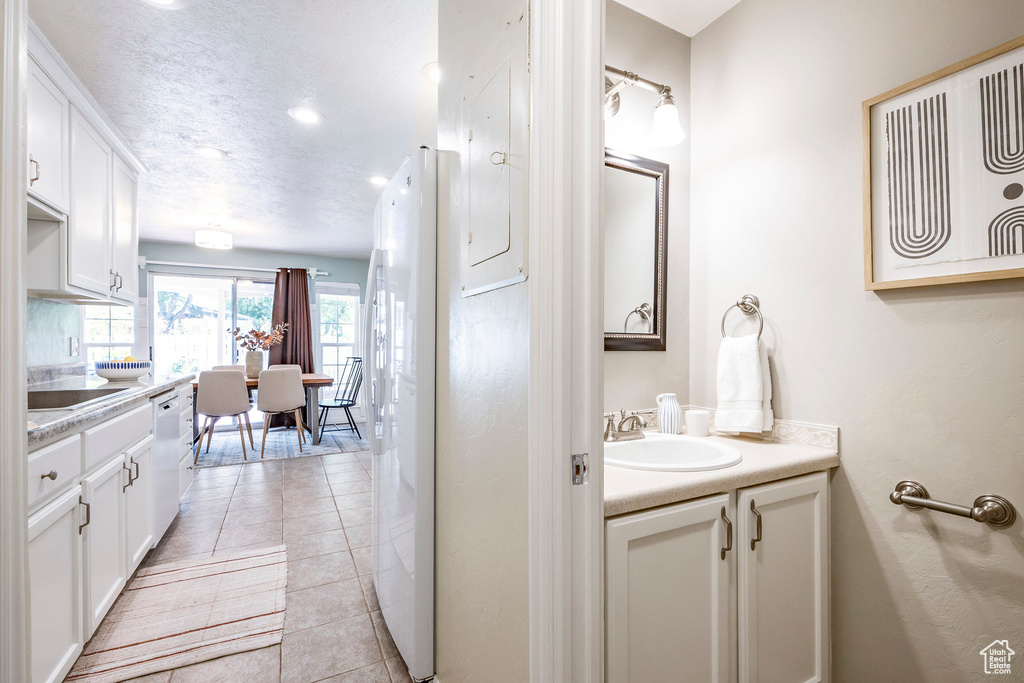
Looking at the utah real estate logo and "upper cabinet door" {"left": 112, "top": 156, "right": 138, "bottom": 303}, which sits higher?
"upper cabinet door" {"left": 112, "top": 156, "right": 138, "bottom": 303}

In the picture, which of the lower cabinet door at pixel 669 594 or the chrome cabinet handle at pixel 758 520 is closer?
the lower cabinet door at pixel 669 594

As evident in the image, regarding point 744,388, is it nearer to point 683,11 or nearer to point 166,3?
point 683,11

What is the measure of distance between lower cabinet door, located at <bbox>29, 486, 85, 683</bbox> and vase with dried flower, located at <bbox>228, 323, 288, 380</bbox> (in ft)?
13.6

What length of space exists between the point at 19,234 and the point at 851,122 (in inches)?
81.4

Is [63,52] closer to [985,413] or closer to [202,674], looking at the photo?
[202,674]

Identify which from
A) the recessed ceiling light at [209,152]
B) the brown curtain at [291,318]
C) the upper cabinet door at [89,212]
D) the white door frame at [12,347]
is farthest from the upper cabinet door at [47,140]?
the brown curtain at [291,318]

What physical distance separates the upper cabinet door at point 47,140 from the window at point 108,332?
3878 millimetres

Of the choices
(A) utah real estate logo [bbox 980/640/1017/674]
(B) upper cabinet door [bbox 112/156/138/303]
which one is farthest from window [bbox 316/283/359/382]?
(A) utah real estate logo [bbox 980/640/1017/674]

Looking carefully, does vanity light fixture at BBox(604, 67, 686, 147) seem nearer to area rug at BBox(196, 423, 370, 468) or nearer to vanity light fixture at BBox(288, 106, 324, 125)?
vanity light fixture at BBox(288, 106, 324, 125)

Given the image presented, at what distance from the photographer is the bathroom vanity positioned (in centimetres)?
101

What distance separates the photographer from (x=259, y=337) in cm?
572

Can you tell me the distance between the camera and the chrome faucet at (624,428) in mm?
1616

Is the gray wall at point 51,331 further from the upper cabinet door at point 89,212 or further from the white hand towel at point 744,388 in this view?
the white hand towel at point 744,388

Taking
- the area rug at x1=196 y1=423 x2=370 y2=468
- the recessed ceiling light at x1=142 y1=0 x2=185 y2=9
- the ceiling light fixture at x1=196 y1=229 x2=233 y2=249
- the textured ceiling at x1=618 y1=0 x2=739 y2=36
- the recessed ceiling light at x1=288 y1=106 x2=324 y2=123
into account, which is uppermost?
the recessed ceiling light at x1=288 y1=106 x2=324 y2=123
